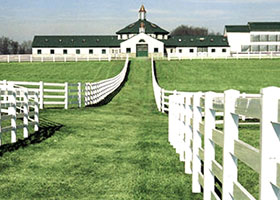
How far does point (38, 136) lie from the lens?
13.6 metres

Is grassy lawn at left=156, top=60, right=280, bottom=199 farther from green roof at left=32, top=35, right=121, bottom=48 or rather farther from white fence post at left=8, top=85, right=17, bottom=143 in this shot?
green roof at left=32, top=35, right=121, bottom=48

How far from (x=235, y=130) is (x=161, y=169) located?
4508mm

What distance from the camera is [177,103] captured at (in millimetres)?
11375

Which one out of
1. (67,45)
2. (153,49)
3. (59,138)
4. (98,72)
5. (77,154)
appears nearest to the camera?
(77,154)

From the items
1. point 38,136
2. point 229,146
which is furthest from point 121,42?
point 229,146

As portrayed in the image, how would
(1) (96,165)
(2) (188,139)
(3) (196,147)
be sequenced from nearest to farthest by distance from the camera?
(3) (196,147) < (2) (188,139) < (1) (96,165)

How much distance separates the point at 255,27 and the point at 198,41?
1257 centimetres

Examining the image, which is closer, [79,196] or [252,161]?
[252,161]

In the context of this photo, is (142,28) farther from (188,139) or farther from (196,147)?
(196,147)

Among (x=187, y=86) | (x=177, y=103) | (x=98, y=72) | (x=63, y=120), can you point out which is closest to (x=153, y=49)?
(x=98, y=72)

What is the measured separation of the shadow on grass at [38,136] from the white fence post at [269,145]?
8.00 meters

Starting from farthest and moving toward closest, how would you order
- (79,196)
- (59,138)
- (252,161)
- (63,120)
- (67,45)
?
(67,45) → (63,120) → (59,138) → (79,196) → (252,161)

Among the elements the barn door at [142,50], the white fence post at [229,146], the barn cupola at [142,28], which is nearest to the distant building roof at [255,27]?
the barn cupola at [142,28]

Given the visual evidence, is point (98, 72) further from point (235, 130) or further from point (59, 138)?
point (235, 130)
